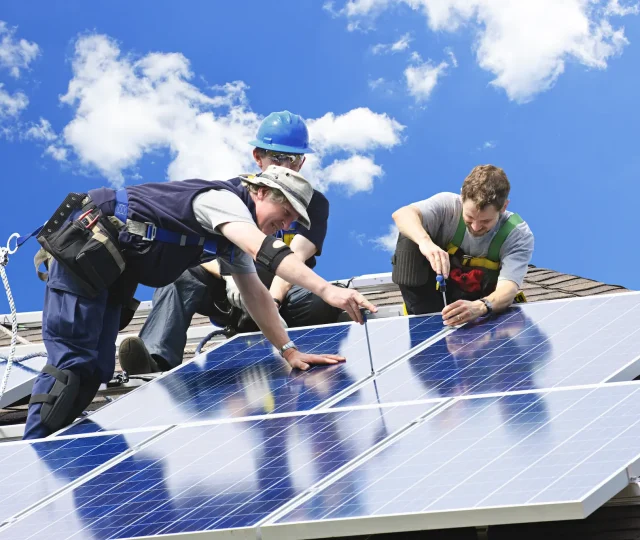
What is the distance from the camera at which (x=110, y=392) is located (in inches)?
314

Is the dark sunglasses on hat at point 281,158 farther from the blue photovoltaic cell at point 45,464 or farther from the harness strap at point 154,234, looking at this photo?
the blue photovoltaic cell at point 45,464

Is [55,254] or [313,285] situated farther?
[55,254]

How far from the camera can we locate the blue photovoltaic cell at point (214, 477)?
4.63 metres

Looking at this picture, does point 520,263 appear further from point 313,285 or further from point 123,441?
point 123,441

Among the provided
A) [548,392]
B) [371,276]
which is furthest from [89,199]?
[371,276]

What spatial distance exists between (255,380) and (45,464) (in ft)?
4.54

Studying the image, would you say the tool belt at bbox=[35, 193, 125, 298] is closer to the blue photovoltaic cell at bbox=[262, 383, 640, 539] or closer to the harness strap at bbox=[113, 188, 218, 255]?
the harness strap at bbox=[113, 188, 218, 255]

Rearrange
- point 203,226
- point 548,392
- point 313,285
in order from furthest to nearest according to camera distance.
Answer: point 203,226
point 313,285
point 548,392

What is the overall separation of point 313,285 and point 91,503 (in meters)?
1.57

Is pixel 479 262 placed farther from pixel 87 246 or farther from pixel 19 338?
pixel 19 338

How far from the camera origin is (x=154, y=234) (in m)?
6.31

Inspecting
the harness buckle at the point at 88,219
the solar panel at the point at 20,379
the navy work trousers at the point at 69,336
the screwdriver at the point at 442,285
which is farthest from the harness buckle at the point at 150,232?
the solar panel at the point at 20,379

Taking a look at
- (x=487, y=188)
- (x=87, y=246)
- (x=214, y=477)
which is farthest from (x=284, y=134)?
(x=214, y=477)

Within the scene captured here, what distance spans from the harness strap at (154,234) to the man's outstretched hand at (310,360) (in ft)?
2.75
